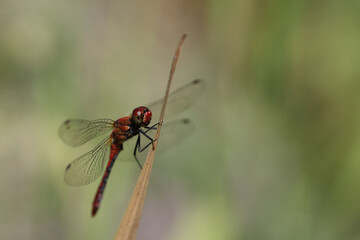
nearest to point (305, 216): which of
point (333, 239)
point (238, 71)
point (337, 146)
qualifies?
point (333, 239)

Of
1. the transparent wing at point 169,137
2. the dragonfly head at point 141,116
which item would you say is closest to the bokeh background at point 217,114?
the transparent wing at point 169,137

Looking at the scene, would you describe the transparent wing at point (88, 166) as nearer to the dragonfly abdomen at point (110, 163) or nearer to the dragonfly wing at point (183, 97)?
the dragonfly abdomen at point (110, 163)

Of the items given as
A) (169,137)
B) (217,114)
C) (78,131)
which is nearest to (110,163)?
(78,131)

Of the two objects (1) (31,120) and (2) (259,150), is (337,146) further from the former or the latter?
(1) (31,120)

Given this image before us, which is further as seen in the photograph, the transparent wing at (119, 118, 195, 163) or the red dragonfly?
the transparent wing at (119, 118, 195, 163)

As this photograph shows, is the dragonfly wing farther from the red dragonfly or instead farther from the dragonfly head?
the dragonfly head

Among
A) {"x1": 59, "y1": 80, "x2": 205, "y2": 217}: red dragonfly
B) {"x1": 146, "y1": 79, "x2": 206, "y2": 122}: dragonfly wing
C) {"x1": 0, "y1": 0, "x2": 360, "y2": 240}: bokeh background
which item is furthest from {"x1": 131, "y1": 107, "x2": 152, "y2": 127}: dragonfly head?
{"x1": 0, "y1": 0, "x2": 360, "y2": 240}: bokeh background

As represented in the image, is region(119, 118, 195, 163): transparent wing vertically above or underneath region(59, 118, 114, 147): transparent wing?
underneath
